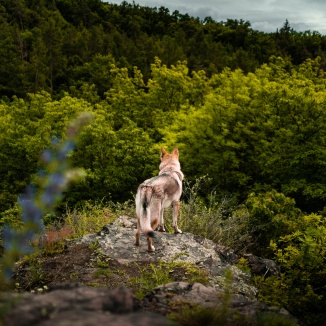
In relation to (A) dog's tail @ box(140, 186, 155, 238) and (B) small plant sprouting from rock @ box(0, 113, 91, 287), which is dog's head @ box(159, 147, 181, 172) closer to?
(A) dog's tail @ box(140, 186, 155, 238)

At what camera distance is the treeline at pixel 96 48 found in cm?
5706

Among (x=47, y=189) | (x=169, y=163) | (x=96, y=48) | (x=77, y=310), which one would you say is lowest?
(x=169, y=163)

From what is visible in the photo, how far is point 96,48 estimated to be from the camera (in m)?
72.0

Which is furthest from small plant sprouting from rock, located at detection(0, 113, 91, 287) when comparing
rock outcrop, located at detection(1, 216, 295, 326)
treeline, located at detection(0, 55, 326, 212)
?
treeline, located at detection(0, 55, 326, 212)

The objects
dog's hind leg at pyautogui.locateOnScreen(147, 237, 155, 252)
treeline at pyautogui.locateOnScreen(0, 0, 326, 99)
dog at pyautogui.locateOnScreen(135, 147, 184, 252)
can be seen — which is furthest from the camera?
treeline at pyautogui.locateOnScreen(0, 0, 326, 99)

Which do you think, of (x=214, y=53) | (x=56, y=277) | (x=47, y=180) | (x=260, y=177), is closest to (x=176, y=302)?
(x=47, y=180)

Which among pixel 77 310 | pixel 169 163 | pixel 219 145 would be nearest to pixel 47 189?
pixel 77 310

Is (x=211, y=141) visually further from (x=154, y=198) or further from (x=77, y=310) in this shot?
(x=77, y=310)

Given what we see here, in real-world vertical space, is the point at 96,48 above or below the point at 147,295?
above

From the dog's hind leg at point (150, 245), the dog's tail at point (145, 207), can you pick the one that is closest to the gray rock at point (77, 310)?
the dog's tail at point (145, 207)

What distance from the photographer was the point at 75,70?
62.5 meters

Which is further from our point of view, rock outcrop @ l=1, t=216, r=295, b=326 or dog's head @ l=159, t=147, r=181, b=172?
dog's head @ l=159, t=147, r=181, b=172

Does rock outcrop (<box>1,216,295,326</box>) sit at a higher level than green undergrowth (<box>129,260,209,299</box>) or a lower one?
higher

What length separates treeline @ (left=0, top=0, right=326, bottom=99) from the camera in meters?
57.1
